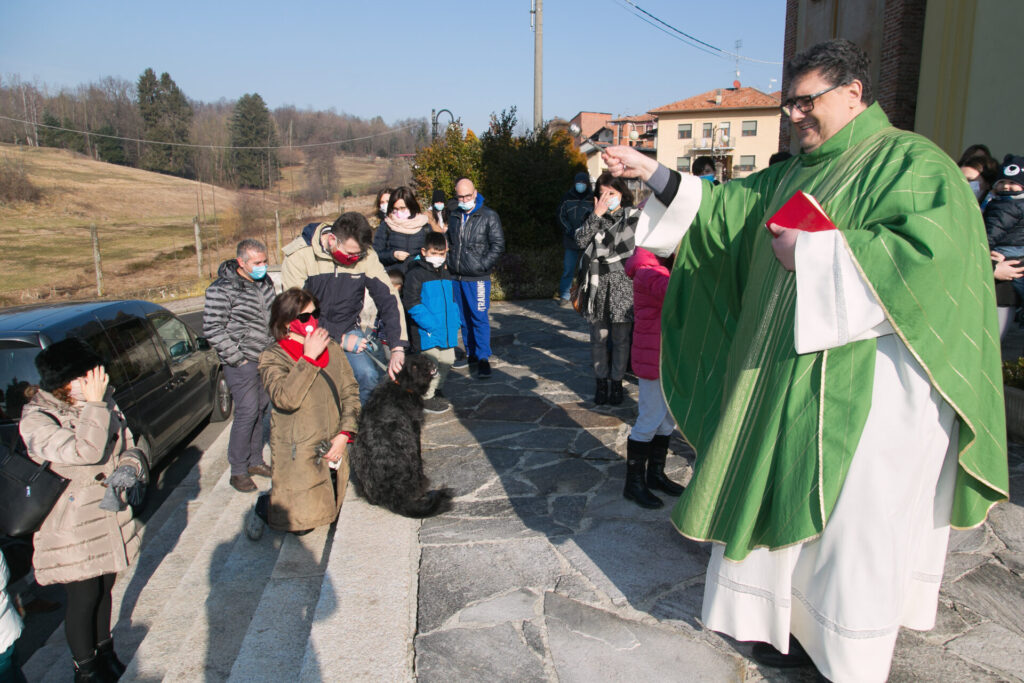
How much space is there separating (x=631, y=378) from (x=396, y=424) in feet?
11.0

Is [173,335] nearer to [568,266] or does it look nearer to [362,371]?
[362,371]

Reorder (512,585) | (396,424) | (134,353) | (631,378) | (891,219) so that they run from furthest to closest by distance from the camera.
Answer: (631,378), (134,353), (396,424), (512,585), (891,219)

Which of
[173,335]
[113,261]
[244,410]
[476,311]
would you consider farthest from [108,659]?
[113,261]

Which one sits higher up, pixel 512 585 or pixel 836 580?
pixel 836 580

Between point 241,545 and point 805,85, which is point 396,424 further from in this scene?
point 805,85

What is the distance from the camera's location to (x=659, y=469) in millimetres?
4109

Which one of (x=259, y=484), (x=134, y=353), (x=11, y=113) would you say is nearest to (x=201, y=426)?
(x=134, y=353)

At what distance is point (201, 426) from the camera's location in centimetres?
755

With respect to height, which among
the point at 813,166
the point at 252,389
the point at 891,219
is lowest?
the point at 252,389

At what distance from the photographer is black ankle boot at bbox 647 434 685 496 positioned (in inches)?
158

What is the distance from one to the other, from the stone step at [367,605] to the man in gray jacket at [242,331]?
1.64 m

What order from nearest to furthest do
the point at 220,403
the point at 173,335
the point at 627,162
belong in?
the point at 627,162 → the point at 173,335 → the point at 220,403

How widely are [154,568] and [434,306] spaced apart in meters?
2.94

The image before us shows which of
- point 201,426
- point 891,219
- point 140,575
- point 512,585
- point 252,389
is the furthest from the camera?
point 201,426
